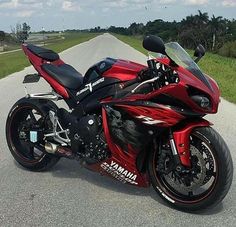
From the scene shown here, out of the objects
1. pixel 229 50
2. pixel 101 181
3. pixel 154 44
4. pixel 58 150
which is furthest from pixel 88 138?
pixel 229 50

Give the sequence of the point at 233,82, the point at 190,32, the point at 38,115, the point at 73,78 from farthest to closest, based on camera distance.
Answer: the point at 190,32
the point at 233,82
the point at 38,115
the point at 73,78

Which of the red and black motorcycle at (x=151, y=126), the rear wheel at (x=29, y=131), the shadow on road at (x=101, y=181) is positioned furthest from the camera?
the rear wheel at (x=29, y=131)

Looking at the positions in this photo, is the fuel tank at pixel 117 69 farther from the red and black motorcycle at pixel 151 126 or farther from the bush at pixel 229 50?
the bush at pixel 229 50

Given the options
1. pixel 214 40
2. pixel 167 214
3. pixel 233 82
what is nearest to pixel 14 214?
Result: pixel 167 214

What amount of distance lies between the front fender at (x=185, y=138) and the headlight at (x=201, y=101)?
9.0 inches

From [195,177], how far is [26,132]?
2204mm

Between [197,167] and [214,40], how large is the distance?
53630mm

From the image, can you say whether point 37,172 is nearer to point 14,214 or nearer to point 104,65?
Result: point 14,214

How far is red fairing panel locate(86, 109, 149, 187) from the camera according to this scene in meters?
4.36

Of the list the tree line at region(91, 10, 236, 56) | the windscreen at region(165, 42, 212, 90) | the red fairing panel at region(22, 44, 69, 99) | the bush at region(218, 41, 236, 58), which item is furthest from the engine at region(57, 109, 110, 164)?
the tree line at region(91, 10, 236, 56)

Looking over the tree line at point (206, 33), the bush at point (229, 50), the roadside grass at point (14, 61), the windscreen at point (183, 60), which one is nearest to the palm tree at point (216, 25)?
the tree line at point (206, 33)

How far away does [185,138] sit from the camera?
4031 millimetres

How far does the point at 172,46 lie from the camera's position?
13.8 ft

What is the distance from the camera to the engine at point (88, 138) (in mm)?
4504
